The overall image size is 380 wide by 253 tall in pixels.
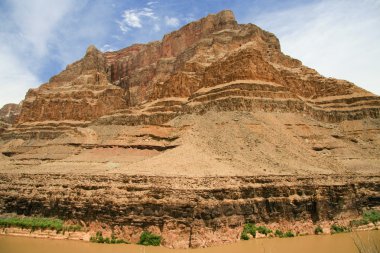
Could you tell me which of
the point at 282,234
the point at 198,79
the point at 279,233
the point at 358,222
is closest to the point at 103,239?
the point at 279,233

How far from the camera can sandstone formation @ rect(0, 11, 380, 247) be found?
3055cm

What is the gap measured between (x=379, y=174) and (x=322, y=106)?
80.1 feet

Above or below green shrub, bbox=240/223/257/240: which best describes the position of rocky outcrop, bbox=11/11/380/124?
above

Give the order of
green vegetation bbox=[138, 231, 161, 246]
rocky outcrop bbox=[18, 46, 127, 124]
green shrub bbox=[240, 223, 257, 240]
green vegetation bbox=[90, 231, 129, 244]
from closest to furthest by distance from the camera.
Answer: green vegetation bbox=[138, 231, 161, 246] < green vegetation bbox=[90, 231, 129, 244] < green shrub bbox=[240, 223, 257, 240] < rocky outcrop bbox=[18, 46, 127, 124]

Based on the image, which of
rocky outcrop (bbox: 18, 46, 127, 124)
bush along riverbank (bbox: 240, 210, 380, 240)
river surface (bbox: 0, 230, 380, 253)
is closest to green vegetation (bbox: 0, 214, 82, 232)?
river surface (bbox: 0, 230, 380, 253)

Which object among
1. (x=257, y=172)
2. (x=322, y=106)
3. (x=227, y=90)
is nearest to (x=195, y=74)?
(x=227, y=90)

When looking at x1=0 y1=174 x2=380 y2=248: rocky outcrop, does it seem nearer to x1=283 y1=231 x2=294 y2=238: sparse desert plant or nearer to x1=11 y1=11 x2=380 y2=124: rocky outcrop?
x1=283 y1=231 x2=294 y2=238: sparse desert plant

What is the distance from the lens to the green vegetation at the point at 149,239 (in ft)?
93.6

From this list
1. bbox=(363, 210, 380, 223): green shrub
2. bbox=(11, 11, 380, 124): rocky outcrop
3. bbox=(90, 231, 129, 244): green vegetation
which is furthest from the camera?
bbox=(11, 11, 380, 124): rocky outcrop

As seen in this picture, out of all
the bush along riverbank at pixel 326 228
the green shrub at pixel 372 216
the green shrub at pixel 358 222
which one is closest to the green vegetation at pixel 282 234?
the bush along riverbank at pixel 326 228

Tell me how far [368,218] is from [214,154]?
53.6 ft

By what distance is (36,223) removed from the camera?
3431 cm

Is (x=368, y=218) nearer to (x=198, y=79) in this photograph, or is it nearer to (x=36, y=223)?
(x=36, y=223)

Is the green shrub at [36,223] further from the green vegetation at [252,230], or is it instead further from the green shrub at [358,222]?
the green shrub at [358,222]
